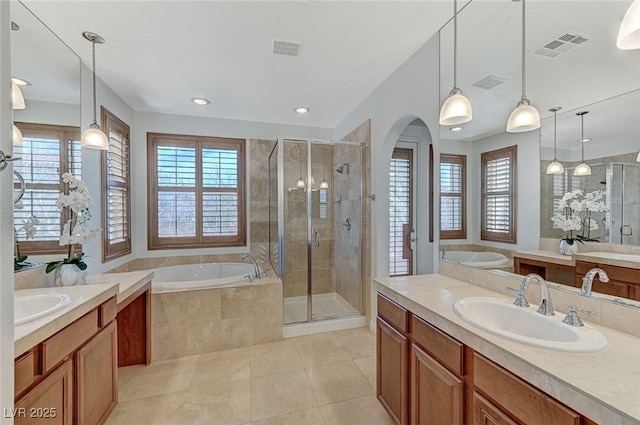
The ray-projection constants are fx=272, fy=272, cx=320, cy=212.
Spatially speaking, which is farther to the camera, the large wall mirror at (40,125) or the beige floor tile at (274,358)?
the beige floor tile at (274,358)

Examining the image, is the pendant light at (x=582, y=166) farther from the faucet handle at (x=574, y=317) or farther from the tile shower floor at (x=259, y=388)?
the tile shower floor at (x=259, y=388)

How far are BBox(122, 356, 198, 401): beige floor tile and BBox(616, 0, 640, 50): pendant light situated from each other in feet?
10.3

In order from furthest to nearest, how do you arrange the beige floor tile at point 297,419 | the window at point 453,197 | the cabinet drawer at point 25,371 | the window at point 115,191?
the window at point 115,191 → the window at point 453,197 → the beige floor tile at point 297,419 → the cabinet drawer at point 25,371

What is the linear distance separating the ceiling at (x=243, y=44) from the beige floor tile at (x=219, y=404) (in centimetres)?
270

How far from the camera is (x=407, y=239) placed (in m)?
3.78

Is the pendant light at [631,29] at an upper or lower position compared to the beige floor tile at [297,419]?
upper

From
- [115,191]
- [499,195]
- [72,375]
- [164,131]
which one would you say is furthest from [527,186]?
[164,131]

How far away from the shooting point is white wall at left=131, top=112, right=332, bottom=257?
3.57m

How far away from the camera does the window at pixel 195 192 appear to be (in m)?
3.68

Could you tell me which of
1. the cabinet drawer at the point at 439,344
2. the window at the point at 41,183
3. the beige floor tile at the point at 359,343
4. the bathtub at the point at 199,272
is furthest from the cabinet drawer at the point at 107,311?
the beige floor tile at the point at 359,343

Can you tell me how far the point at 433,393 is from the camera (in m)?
1.32

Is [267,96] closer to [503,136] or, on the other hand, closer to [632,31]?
[503,136]

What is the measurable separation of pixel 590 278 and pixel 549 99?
3.06ft

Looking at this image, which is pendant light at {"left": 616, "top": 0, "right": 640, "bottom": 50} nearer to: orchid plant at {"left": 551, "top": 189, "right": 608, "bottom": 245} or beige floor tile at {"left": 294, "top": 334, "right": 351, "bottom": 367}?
orchid plant at {"left": 551, "top": 189, "right": 608, "bottom": 245}
